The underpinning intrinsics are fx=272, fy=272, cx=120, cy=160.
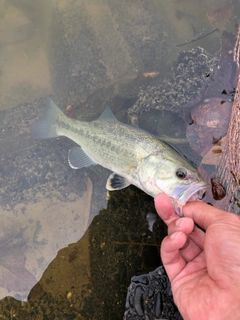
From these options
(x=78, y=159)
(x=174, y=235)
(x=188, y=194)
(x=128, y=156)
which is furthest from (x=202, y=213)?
(x=78, y=159)

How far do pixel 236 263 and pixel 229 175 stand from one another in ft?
4.94

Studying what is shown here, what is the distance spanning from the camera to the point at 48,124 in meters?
3.98

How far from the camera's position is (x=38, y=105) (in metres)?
4.65

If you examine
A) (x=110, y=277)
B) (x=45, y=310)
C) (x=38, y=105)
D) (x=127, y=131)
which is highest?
(x=127, y=131)

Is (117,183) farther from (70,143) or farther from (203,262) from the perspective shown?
(203,262)

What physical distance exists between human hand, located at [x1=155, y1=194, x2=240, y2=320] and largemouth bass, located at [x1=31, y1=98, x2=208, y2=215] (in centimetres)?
23

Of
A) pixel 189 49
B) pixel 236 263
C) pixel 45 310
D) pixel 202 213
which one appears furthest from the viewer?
pixel 189 49

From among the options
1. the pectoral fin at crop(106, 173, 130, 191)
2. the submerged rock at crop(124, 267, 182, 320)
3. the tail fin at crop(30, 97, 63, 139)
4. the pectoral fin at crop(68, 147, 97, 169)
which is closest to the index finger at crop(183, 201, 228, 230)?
the pectoral fin at crop(106, 173, 130, 191)

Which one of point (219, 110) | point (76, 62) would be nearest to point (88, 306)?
point (219, 110)

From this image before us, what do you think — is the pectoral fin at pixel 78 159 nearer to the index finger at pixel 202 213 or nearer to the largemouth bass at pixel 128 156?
the largemouth bass at pixel 128 156

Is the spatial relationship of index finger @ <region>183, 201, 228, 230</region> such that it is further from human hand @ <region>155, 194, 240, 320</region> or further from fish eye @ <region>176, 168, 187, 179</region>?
fish eye @ <region>176, 168, 187, 179</region>

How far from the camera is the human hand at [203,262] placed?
204cm

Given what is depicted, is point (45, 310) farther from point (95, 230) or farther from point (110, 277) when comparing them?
point (95, 230)

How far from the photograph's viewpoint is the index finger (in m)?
2.34
